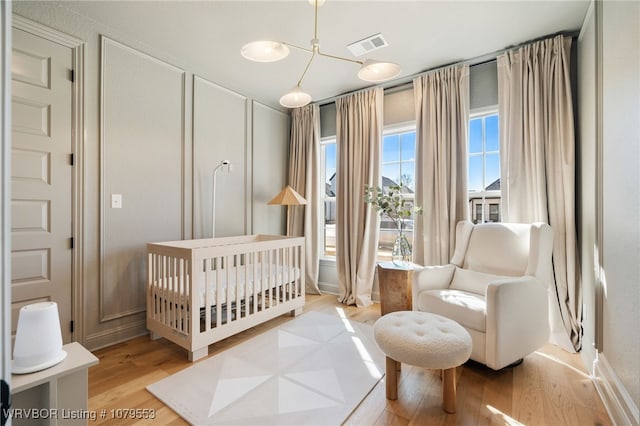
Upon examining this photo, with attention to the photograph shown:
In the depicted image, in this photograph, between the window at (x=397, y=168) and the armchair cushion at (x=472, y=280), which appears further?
the window at (x=397, y=168)

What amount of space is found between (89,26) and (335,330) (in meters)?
3.13

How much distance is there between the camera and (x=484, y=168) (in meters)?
2.85

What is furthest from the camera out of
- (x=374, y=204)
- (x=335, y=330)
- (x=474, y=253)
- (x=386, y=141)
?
(x=386, y=141)

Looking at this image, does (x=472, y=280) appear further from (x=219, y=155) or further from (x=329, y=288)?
(x=219, y=155)

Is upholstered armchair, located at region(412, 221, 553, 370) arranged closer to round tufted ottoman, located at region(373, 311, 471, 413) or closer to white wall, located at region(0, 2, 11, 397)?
round tufted ottoman, located at region(373, 311, 471, 413)

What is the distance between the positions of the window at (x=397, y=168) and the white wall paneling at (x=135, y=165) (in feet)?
7.29

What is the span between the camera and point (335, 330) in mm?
2576

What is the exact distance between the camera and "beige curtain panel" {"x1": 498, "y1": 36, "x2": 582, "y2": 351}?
7.35 ft

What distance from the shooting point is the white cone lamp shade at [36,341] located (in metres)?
0.97

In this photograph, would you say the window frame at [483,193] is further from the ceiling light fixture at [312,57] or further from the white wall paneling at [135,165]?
the white wall paneling at [135,165]

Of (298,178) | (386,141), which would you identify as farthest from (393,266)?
(298,178)

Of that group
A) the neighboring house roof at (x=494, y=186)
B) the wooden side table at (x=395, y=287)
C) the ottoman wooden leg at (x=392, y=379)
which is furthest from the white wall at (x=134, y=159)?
the neighboring house roof at (x=494, y=186)

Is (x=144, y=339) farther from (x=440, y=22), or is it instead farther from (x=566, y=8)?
(x=566, y=8)

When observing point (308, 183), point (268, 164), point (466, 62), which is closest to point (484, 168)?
point (466, 62)
